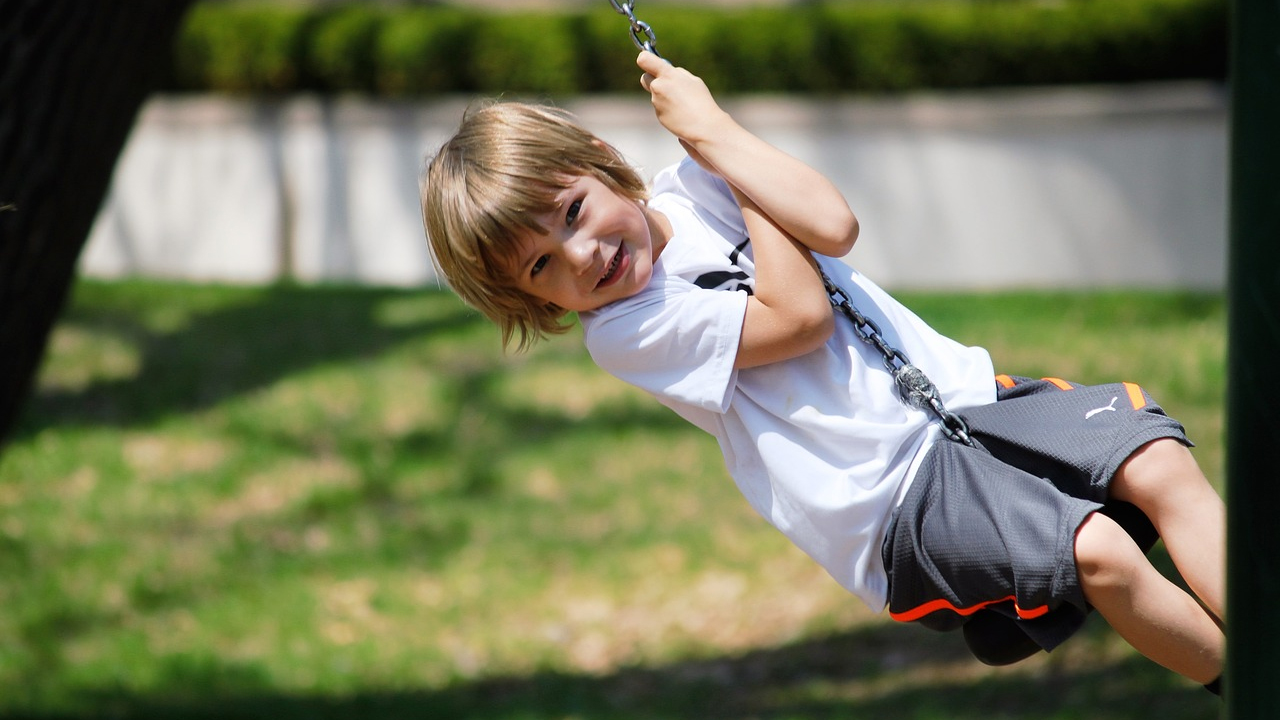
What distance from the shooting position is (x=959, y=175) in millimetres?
9711

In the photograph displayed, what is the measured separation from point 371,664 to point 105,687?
3.86 feet

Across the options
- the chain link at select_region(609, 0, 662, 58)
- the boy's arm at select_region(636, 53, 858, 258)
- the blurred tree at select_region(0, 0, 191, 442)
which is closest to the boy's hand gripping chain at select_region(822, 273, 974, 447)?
the boy's arm at select_region(636, 53, 858, 258)

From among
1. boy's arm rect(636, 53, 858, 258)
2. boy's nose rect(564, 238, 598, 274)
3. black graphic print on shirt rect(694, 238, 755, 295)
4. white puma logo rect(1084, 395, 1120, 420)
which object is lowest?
white puma logo rect(1084, 395, 1120, 420)

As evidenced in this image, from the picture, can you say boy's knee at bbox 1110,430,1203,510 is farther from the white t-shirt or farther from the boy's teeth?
the boy's teeth

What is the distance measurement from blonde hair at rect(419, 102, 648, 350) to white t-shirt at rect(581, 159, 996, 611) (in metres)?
0.16

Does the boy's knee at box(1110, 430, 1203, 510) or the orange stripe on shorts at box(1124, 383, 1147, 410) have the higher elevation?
the orange stripe on shorts at box(1124, 383, 1147, 410)

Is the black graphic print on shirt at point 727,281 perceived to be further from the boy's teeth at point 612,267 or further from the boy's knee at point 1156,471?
the boy's knee at point 1156,471

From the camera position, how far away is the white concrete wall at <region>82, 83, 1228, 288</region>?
9.47m

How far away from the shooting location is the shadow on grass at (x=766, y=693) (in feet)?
16.6

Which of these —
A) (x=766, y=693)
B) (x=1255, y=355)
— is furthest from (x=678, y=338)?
(x=766, y=693)

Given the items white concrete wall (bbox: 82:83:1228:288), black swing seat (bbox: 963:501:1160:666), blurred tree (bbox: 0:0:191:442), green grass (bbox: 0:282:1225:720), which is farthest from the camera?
white concrete wall (bbox: 82:83:1228:288)

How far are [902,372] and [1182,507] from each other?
1.68 ft

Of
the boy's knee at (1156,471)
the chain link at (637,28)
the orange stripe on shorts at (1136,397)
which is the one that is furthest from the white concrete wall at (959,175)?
the boy's knee at (1156,471)

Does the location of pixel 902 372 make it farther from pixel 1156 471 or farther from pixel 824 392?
pixel 1156 471
